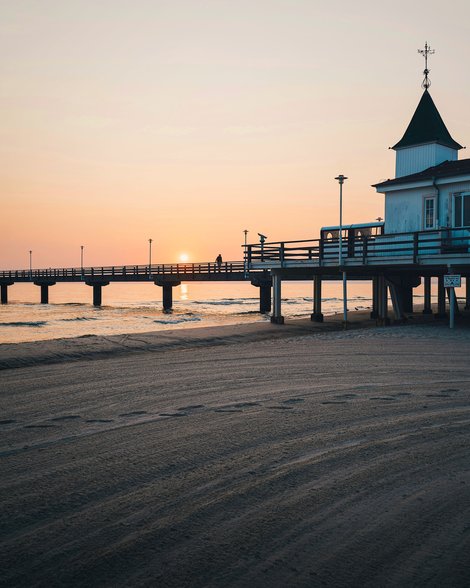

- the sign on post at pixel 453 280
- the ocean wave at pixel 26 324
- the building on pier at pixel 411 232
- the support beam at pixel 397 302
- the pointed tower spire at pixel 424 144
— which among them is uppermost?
the pointed tower spire at pixel 424 144

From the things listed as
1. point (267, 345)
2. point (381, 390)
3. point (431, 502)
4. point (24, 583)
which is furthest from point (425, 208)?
point (24, 583)

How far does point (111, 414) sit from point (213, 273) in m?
48.1

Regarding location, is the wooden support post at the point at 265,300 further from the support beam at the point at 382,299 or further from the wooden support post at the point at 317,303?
the support beam at the point at 382,299

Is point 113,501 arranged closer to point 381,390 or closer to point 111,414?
point 111,414

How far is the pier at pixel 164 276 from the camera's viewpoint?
52.9 metres

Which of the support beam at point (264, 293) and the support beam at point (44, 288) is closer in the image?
the support beam at point (264, 293)

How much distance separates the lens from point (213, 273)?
56.1 m

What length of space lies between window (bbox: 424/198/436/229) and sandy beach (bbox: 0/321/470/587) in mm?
14563

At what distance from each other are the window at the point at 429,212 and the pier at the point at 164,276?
17.9 metres

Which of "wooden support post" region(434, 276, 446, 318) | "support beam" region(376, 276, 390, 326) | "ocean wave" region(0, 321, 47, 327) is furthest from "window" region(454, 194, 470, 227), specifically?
"ocean wave" region(0, 321, 47, 327)

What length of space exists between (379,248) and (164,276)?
3745cm

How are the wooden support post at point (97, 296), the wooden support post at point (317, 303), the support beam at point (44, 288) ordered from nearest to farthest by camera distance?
the wooden support post at point (317, 303) < the wooden support post at point (97, 296) < the support beam at point (44, 288)

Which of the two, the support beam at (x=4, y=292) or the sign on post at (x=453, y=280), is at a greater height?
the sign on post at (x=453, y=280)

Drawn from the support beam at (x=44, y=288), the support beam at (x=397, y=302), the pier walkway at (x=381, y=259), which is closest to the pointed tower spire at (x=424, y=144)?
the pier walkway at (x=381, y=259)
